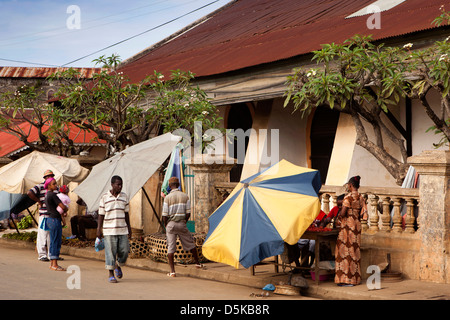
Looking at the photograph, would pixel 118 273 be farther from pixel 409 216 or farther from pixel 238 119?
pixel 238 119

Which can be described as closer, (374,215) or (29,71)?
(374,215)

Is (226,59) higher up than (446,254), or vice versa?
(226,59)

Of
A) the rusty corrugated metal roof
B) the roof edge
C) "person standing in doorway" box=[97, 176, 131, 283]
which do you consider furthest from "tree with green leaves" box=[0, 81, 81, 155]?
the rusty corrugated metal roof

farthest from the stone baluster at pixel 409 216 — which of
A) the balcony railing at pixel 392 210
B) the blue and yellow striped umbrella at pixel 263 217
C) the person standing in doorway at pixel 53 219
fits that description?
the person standing in doorway at pixel 53 219

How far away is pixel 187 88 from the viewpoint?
50.2 ft

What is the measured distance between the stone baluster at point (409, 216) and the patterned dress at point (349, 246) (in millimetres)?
865

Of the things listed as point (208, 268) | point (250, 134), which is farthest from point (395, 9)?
point (208, 268)

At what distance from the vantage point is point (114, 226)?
1059 centimetres

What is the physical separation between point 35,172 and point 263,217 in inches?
315

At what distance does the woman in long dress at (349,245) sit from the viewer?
982 cm

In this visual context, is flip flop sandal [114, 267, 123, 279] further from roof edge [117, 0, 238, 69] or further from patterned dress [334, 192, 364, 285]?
roof edge [117, 0, 238, 69]

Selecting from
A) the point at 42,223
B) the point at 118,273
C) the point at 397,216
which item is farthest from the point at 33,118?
the point at 397,216
